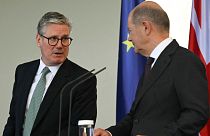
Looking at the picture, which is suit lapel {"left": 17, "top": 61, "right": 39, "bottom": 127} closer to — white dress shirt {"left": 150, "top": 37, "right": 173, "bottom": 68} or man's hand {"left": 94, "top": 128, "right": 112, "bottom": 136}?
man's hand {"left": 94, "top": 128, "right": 112, "bottom": 136}

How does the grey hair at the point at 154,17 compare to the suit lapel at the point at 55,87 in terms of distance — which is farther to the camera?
the suit lapel at the point at 55,87

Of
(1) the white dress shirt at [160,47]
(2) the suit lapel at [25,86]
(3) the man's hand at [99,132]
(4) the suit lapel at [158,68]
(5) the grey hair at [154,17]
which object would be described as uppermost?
(5) the grey hair at [154,17]

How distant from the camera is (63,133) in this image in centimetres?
236

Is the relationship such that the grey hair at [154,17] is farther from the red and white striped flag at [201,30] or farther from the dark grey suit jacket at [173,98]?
the red and white striped flag at [201,30]

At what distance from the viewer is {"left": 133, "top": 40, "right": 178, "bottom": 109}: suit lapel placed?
2.08m

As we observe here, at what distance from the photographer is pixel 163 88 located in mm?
2023

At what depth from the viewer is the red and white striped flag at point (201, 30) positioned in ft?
10.8

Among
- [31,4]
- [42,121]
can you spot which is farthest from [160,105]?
[31,4]

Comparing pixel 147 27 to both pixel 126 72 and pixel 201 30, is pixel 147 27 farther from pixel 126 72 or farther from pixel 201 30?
pixel 126 72

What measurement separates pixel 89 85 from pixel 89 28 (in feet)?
5.85

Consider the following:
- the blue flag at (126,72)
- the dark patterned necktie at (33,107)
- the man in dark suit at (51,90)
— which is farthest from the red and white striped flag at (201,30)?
the dark patterned necktie at (33,107)

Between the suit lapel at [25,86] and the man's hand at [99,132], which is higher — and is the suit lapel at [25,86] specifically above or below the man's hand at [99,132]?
above

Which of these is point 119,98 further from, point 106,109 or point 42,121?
point 42,121

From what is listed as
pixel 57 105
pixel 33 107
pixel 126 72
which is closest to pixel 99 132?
pixel 57 105
